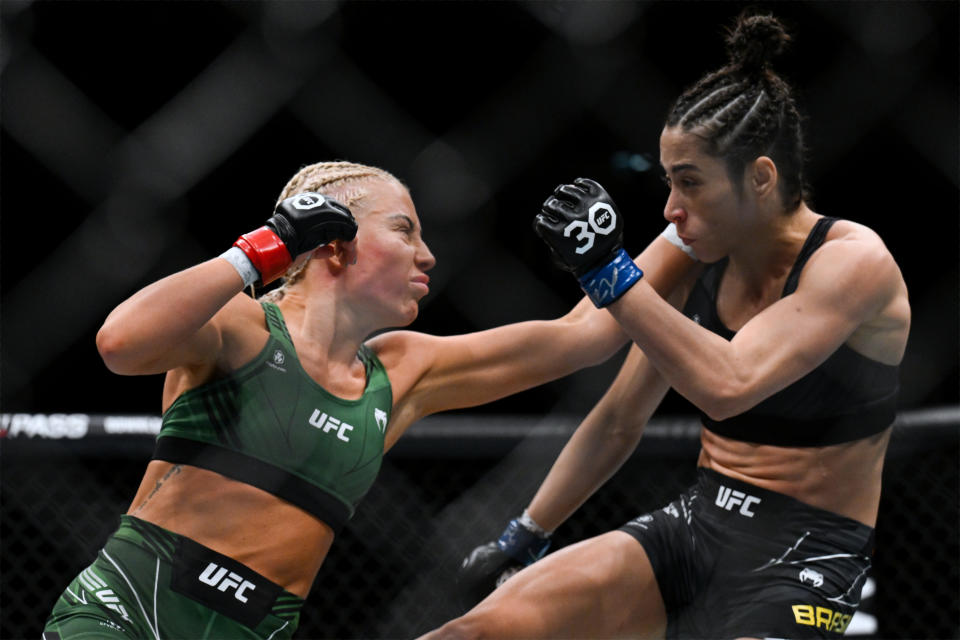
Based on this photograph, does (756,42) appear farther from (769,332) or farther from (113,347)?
(113,347)

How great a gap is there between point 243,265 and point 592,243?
0.50 metres

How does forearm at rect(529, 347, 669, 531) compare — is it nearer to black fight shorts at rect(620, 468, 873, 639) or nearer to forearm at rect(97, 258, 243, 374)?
black fight shorts at rect(620, 468, 873, 639)

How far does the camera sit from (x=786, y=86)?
1.75 metres

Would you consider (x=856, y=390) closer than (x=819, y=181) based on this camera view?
Yes

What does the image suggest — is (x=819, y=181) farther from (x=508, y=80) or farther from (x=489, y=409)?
(x=489, y=409)

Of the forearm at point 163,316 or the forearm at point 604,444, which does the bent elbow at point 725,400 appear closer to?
the forearm at point 604,444

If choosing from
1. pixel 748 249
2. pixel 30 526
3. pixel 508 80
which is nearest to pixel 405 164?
pixel 508 80

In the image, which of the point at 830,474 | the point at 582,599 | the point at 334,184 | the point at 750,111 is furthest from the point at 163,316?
the point at 830,474

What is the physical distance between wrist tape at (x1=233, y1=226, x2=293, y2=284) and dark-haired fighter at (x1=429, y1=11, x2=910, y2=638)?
0.39m

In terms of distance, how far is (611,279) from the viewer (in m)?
1.50

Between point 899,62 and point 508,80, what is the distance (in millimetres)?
1387

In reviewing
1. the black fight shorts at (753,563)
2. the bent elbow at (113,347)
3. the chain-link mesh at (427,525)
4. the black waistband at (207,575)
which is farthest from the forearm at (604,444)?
the bent elbow at (113,347)

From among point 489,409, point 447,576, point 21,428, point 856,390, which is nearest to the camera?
point 856,390

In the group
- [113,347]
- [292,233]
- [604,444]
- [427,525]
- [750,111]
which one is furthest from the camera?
[427,525]
